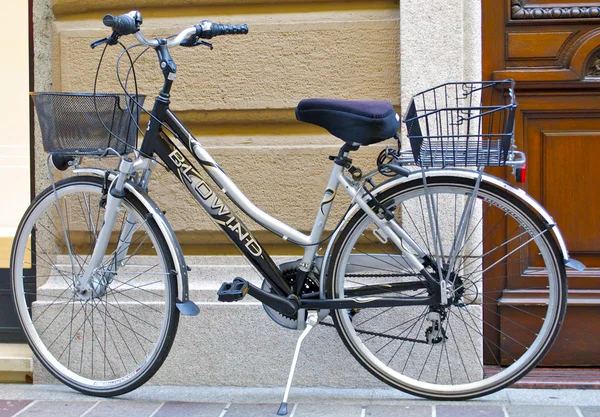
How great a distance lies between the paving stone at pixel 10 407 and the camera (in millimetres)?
3553

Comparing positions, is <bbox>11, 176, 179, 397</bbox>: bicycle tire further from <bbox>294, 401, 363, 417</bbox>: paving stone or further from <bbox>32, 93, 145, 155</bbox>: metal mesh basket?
<bbox>294, 401, 363, 417</bbox>: paving stone

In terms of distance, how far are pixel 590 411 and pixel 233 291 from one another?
1.52 metres

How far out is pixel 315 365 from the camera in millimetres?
3814

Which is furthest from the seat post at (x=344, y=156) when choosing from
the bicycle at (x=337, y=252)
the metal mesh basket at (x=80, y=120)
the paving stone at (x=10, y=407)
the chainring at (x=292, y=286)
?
the paving stone at (x=10, y=407)

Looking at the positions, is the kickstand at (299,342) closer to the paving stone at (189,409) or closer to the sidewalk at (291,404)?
the sidewalk at (291,404)

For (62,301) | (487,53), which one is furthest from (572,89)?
(62,301)

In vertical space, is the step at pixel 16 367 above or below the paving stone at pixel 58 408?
above

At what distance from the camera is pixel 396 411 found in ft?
11.3

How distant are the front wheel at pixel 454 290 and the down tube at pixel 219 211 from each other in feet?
0.82

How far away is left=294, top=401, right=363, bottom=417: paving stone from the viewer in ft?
11.2

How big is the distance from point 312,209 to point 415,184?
728mm

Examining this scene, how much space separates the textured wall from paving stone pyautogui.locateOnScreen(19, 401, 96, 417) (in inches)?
34.6

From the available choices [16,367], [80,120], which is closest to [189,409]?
[16,367]

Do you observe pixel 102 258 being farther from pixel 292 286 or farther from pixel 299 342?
pixel 299 342
